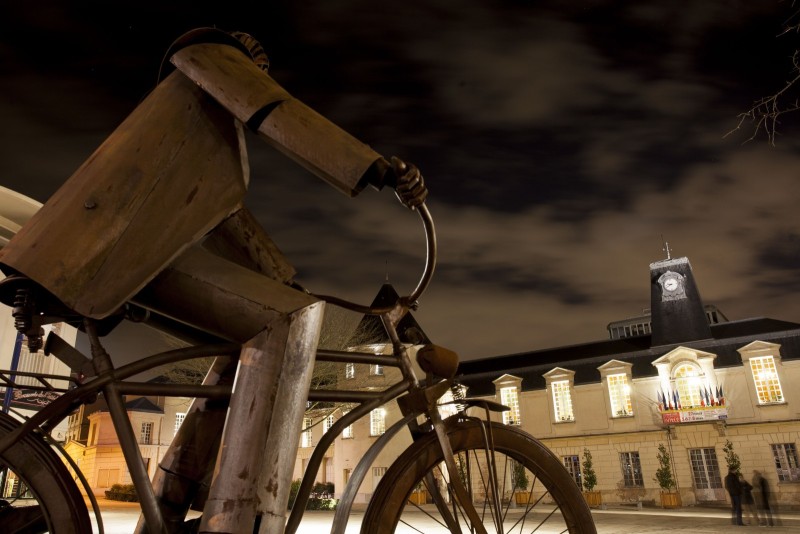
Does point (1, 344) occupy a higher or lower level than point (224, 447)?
higher

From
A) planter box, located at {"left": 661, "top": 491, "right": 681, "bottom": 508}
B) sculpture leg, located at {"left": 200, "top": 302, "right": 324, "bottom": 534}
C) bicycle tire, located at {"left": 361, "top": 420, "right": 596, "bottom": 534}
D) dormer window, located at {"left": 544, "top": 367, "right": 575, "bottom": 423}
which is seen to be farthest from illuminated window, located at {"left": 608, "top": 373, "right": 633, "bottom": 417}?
sculpture leg, located at {"left": 200, "top": 302, "right": 324, "bottom": 534}

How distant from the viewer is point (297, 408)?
1.96m

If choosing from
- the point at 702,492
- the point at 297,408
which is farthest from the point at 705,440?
the point at 297,408

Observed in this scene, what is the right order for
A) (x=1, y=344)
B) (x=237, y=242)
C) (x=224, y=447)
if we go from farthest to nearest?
(x=1, y=344) < (x=237, y=242) < (x=224, y=447)

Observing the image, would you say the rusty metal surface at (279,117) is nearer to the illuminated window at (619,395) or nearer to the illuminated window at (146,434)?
the illuminated window at (619,395)

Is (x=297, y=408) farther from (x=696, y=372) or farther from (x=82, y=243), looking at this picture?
(x=696, y=372)

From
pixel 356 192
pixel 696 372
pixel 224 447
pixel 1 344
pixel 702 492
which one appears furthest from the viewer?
pixel 696 372

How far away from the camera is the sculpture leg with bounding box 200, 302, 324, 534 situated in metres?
1.77

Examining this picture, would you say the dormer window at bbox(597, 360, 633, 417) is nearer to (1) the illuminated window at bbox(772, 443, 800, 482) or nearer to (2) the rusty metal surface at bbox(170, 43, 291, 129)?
(1) the illuminated window at bbox(772, 443, 800, 482)

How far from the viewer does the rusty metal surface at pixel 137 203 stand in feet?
6.33

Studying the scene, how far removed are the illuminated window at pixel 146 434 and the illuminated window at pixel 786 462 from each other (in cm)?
4248

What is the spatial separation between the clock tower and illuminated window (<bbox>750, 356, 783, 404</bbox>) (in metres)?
3.62


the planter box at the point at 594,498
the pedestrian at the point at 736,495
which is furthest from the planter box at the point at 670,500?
the pedestrian at the point at 736,495

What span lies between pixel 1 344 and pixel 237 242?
985cm
